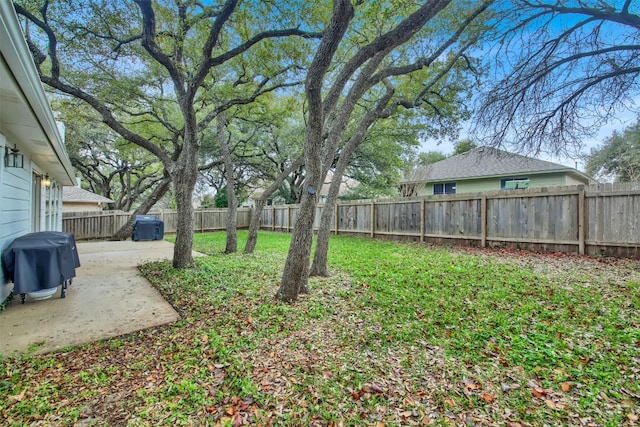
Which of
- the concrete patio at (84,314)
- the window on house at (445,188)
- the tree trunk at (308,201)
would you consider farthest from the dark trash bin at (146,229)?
the window on house at (445,188)

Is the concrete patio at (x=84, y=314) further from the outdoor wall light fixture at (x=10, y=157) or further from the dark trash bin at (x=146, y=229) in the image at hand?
the dark trash bin at (x=146, y=229)

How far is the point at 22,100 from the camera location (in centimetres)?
270

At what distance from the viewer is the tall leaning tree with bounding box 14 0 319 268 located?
498 cm

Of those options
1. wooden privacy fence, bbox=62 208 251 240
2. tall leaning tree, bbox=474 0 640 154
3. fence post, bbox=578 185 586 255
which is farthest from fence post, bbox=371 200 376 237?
wooden privacy fence, bbox=62 208 251 240

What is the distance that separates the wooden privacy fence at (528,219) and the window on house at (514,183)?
6408 millimetres

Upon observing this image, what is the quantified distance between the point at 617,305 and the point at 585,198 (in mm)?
3474

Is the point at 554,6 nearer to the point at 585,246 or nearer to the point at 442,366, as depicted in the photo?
the point at 585,246

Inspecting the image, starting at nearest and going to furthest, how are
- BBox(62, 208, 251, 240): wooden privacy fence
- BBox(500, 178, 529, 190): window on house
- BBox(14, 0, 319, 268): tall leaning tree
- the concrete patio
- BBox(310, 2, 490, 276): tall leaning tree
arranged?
the concrete patio → BBox(14, 0, 319, 268): tall leaning tree → BBox(310, 2, 490, 276): tall leaning tree → BBox(62, 208, 251, 240): wooden privacy fence → BBox(500, 178, 529, 190): window on house

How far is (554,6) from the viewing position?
15.1ft

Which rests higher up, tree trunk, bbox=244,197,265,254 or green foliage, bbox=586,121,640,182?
green foliage, bbox=586,121,640,182

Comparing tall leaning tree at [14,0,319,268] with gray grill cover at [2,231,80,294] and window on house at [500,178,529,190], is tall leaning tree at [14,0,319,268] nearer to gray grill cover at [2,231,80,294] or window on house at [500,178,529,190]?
gray grill cover at [2,231,80,294]

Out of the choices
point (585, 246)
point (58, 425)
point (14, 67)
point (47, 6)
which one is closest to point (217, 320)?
point (58, 425)

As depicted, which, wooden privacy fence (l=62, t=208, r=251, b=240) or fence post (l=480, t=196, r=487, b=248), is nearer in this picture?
fence post (l=480, t=196, r=487, b=248)

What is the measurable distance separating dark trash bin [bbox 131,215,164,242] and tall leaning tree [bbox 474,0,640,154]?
459 inches
